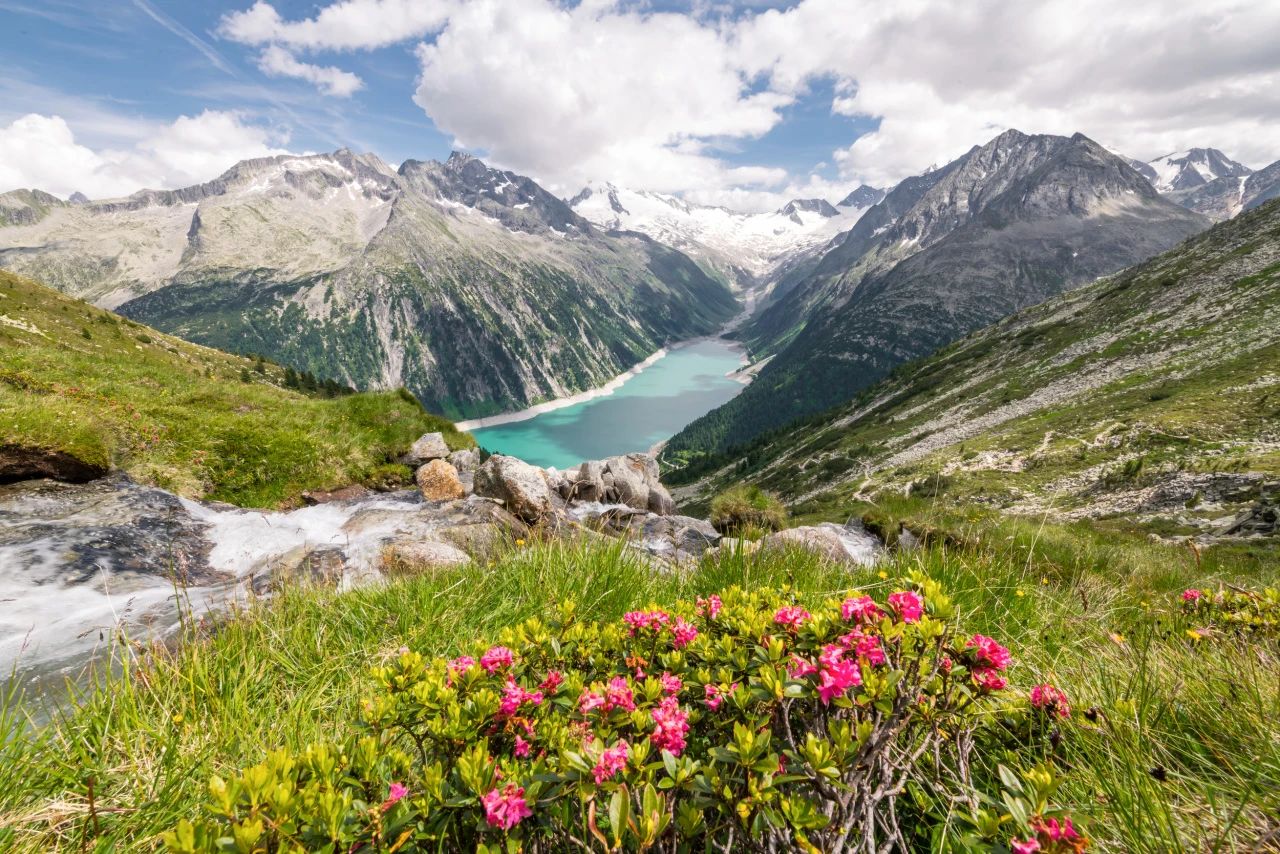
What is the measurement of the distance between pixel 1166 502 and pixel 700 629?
42083mm

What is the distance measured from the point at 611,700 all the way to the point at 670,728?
38 cm

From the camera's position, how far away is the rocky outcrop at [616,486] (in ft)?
80.9

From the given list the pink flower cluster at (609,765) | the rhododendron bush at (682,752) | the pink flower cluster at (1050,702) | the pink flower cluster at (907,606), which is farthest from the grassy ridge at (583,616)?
the pink flower cluster at (609,765)

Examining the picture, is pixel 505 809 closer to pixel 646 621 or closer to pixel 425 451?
pixel 646 621

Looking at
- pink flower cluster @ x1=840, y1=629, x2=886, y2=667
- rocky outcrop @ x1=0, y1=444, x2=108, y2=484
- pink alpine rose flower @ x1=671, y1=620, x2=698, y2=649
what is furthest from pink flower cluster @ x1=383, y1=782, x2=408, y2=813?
rocky outcrop @ x1=0, y1=444, x2=108, y2=484

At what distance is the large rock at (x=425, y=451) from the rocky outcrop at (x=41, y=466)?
8657mm

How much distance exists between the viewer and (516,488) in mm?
17234

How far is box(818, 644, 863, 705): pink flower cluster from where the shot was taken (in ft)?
7.88

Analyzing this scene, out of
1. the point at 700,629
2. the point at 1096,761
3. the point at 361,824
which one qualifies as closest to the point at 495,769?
the point at 361,824

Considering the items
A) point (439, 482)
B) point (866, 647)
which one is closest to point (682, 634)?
point (866, 647)

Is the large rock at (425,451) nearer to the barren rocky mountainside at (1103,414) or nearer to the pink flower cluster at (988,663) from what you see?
the barren rocky mountainside at (1103,414)

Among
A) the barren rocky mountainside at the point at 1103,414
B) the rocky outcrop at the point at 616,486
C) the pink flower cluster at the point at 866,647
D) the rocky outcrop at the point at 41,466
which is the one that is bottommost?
the barren rocky mountainside at the point at 1103,414

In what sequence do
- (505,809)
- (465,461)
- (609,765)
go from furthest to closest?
1. (465,461)
2. (609,765)
3. (505,809)

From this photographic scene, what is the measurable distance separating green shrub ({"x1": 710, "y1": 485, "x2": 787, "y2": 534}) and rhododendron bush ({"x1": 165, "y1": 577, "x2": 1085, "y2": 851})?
16.6 metres
